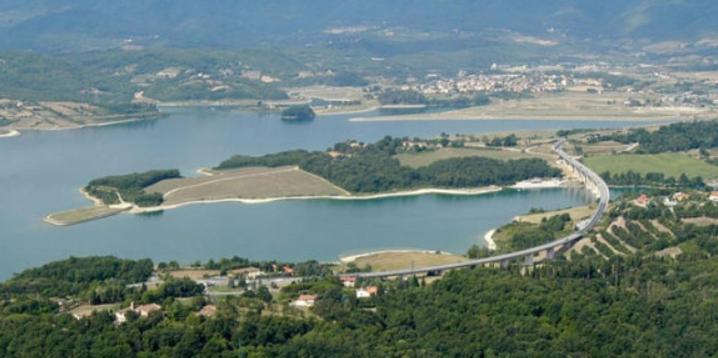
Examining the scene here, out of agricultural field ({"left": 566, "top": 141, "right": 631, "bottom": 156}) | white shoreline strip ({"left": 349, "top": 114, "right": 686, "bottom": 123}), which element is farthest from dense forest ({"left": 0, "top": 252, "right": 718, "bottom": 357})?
white shoreline strip ({"left": 349, "top": 114, "right": 686, "bottom": 123})

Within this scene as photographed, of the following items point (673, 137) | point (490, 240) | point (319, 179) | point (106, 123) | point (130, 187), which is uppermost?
point (106, 123)

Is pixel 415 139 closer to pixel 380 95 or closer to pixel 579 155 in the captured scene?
pixel 579 155

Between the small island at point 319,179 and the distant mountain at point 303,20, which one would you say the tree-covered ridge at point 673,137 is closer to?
the small island at point 319,179

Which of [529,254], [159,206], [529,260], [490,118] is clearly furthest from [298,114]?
[529,260]

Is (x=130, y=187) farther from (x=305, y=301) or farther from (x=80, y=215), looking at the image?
(x=305, y=301)

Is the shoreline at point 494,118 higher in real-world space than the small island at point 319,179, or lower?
higher

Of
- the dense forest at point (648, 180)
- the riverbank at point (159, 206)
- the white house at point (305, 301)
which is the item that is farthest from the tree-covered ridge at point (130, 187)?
the dense forest at point (648, 180)
